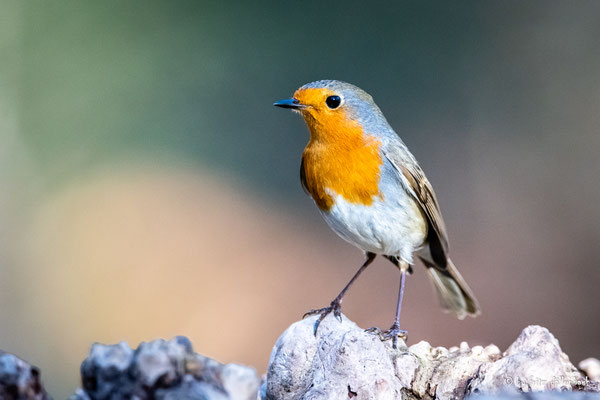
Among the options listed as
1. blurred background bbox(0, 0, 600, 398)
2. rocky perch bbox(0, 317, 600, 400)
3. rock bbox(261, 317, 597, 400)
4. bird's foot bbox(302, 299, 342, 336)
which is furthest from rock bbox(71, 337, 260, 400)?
blurred background bbox(0, 0, 600, 398)

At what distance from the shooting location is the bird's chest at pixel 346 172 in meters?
2.61

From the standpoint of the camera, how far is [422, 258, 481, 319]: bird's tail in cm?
316

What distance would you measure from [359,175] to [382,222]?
0.70ft

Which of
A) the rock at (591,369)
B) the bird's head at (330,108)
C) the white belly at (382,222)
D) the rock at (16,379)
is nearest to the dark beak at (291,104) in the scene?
the bird's head at (330,108)

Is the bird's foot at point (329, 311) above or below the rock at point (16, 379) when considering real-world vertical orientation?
above

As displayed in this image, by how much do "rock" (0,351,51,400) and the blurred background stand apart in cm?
313

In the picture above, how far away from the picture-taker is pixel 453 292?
10.5ft

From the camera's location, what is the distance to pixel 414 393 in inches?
77.0

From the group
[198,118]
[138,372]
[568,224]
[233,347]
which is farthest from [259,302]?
[138,372]

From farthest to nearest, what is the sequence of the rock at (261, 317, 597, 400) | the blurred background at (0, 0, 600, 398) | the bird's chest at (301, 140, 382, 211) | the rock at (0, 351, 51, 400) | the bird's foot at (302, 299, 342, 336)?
the blurred background at (0, 0, 600, 398), the bird's chest at (301, 140, 382, 211), the bird's foot at (302, 299, 342, 336), the rock at (261, 317, 597, 400), the rock at (0, 351, 51, 400)

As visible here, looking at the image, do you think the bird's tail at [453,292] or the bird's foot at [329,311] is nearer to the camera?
the bird's foot at [329,311]

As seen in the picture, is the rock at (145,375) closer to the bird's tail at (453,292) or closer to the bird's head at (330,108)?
the bird's head at (330,108)

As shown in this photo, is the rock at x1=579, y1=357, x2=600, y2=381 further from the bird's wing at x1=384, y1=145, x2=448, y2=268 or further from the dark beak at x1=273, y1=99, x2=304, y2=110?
the dark beak at x1=273, y1=99, x2=304, y2=110

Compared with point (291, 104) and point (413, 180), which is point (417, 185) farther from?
point (291, 104)
